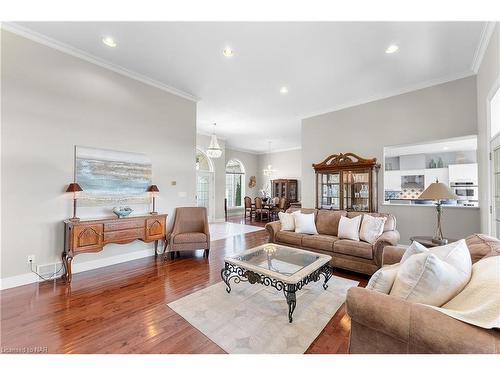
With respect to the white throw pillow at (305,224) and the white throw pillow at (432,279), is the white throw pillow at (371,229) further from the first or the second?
the white throw pillow at (432,279)

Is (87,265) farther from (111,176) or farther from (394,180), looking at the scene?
(394,180)

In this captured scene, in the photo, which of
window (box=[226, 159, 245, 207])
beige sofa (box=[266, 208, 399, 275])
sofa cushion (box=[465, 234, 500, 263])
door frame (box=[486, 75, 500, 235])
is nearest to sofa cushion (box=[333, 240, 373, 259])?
beige sofa (box=[266, 208, 399, 275])

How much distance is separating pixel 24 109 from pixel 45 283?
90.2 inches

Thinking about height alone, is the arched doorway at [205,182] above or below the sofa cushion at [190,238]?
above

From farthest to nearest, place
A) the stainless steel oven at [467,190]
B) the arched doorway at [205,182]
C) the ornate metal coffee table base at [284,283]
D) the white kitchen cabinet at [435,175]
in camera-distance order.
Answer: the arched doorway at [205,182], the white kitchen cabinet at [435,175], the stainless steel oven at [467,190], the ornate metal coffee table base at [284,283]

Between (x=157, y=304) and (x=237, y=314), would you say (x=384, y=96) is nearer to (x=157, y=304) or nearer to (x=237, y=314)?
(x=237, y=314)

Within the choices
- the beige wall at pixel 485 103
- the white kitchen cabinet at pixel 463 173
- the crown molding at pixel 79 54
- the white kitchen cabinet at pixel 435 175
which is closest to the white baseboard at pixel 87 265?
the crown molding at pixel 79 54

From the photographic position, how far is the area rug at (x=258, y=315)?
172 centimetres

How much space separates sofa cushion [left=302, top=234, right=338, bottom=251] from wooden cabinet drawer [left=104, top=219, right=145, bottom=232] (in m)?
2.78

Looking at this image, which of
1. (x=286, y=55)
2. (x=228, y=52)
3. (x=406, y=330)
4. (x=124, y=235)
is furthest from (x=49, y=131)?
(x=406, y=330)

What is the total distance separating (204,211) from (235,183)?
5804 millimetres

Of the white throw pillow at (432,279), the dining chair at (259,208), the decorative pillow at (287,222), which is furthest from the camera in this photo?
the dining chair at (259,208)

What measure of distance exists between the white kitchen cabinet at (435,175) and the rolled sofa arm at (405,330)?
7010 millimetres

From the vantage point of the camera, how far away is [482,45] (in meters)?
2.81
